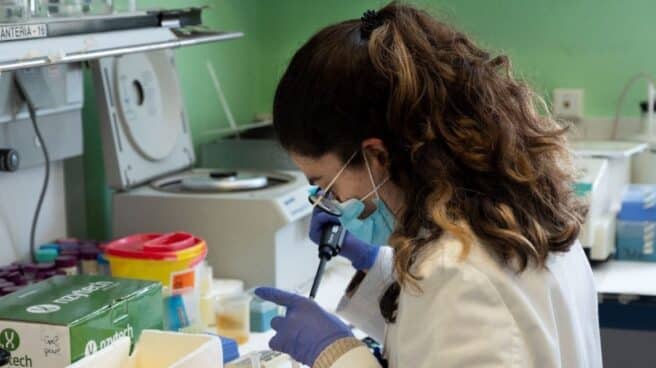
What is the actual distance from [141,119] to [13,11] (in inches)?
27.0

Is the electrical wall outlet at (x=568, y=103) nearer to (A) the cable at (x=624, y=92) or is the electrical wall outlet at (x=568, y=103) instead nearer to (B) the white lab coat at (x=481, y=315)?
(A) the cable at (x=624, y=92)

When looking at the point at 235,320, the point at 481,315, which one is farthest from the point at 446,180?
the point at 235,320

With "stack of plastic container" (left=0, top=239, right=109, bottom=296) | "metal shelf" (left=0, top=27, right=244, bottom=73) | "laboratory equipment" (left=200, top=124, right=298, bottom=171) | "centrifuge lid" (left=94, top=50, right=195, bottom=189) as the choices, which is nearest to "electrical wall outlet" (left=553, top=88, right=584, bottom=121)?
"laboratory equipment" (left=200, top=124, right=298, bottom=171)

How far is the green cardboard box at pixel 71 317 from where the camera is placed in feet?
4.47

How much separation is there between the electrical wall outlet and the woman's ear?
1947 millimetres

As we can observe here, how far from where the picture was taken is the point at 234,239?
6.97ft

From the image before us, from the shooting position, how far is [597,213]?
2461mm

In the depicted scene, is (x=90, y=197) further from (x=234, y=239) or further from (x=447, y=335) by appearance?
(x=447, y=335)

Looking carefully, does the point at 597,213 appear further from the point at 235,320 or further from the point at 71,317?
the point at 71,317

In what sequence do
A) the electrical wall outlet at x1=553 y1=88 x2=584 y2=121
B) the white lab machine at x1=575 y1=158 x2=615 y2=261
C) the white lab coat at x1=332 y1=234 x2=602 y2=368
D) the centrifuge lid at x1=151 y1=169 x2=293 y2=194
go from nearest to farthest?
the white lab coat at x1=332 y1=234 x2=602 y2=368, the centrifuge lid at x1=151 y1=169 x2=293 y2=194, the white lab machine at x1=575 y1=158 x2=615 y2=261, the electrical wall outlet at x1=553 y1=88 x2=584 y2=121

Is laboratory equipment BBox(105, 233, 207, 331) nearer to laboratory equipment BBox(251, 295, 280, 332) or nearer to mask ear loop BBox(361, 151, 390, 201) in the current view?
laboratory equipment BBox(251, 295, 280, 332)

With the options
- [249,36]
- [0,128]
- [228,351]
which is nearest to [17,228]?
[0,128]

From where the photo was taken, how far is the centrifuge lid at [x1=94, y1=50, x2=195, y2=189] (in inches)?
84.1

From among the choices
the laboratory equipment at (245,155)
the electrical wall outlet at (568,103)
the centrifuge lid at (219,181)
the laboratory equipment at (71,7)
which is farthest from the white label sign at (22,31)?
the electrical wall outlet at (568,103)
